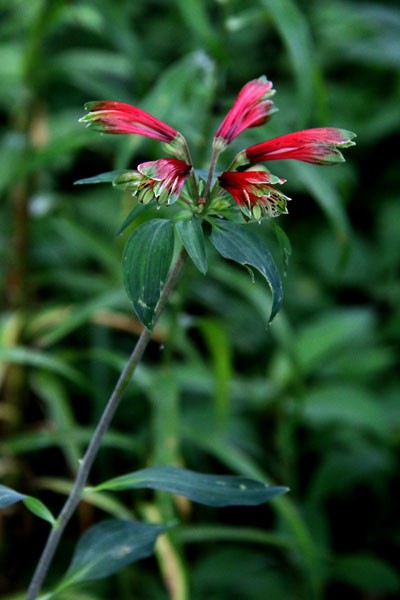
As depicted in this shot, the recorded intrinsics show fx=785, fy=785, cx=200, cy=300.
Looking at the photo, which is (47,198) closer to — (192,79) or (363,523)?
(192,79)

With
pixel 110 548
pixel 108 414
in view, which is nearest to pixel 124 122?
pixel 108 414

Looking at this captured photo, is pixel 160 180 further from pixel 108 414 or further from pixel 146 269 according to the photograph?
pixel 108 414

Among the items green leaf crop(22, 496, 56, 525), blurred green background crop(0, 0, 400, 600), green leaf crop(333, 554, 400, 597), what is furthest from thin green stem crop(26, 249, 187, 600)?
green leaf crop(333, 554, 400, 597)

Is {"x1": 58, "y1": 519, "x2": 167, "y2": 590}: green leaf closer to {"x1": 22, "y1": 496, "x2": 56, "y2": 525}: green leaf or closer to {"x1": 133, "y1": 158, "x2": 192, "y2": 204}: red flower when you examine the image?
{"x1": 22, "y1": 496, "x2": 56, "y2": 525}: green leaf

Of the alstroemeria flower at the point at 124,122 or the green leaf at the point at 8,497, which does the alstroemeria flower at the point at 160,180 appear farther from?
the green leaf at the point at 8,497

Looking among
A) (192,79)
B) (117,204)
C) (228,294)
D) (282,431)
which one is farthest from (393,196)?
(192,79)

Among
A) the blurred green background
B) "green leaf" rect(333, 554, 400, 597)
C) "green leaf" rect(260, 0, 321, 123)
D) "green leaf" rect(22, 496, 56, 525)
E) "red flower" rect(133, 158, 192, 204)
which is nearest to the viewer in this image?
"red flower" rect(133, 158, 192, 204)
